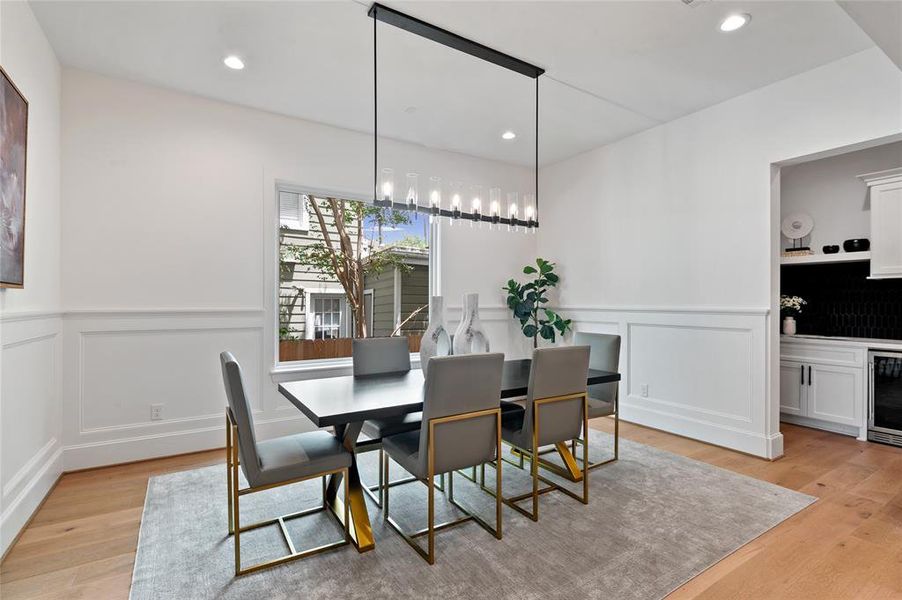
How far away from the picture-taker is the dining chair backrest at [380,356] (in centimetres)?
320

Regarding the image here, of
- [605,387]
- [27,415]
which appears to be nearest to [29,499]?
[27,415]

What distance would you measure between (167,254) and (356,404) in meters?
2.32

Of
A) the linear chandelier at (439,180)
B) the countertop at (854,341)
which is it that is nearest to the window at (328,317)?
the linear chandelier at (439,180)

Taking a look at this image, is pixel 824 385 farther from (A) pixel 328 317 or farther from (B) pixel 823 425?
(A) pixel 328 317

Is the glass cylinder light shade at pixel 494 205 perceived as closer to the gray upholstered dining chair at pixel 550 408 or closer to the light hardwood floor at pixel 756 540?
the gray upholstered dining chair at pixel 550 408

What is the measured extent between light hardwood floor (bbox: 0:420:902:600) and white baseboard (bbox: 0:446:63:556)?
54 mm

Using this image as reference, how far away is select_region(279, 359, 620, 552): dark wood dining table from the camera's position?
2.09 m

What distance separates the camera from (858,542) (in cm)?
227

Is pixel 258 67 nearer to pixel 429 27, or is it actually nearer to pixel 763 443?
pixel 429 27

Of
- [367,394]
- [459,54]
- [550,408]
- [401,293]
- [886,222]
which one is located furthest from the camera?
[401,293]

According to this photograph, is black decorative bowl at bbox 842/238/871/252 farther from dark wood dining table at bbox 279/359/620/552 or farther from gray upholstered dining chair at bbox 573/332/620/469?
dark wood dining table at bbox 279/359/620/552

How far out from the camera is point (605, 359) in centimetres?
347

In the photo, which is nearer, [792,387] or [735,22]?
[735,22]

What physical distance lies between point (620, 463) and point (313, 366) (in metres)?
2.69
